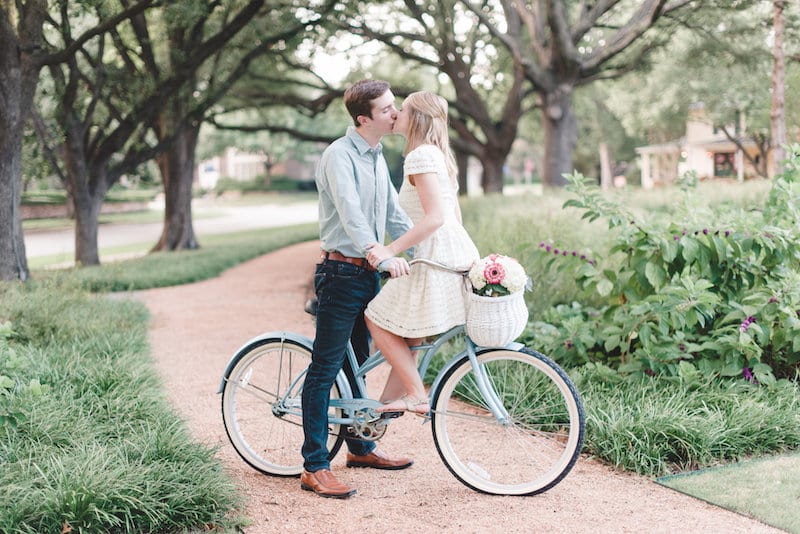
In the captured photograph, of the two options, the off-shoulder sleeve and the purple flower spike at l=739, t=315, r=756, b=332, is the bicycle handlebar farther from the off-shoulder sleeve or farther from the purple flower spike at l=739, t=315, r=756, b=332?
the purple flower spike at l=739, t=315, r=756, b=332

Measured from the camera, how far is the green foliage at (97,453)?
358cm

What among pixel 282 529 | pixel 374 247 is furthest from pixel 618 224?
pixel 282 529

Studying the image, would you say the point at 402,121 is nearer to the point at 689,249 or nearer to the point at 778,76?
the point at 689,249

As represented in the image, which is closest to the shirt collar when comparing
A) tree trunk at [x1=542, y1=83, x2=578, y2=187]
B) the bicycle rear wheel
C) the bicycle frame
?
the bicycle frame

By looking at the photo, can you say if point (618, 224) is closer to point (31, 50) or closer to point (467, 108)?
point (31, 50)

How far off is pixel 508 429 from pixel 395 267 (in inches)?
40.7

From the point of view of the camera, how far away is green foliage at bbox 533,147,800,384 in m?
5.42

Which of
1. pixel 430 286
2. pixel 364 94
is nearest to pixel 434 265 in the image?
pixel 430 286

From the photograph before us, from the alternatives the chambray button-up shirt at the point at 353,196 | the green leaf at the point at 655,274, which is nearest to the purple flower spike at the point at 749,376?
the green leaf at the point at 655,274

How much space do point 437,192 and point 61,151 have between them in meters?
15.5

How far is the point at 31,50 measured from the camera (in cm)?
1210

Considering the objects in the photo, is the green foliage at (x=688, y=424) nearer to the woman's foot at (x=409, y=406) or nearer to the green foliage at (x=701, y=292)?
the green foliage at (x=701, y=292)

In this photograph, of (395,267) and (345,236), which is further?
(345,236)

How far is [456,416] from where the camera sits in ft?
13.5
